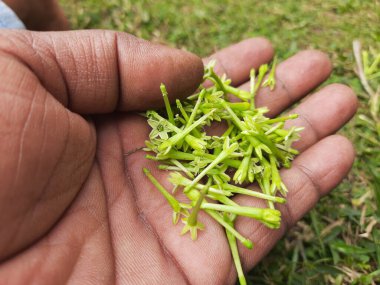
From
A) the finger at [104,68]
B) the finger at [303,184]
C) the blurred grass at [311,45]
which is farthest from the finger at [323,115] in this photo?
the finger at [104,68]

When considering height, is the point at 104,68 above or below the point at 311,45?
above

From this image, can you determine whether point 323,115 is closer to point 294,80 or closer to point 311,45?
point 294,80

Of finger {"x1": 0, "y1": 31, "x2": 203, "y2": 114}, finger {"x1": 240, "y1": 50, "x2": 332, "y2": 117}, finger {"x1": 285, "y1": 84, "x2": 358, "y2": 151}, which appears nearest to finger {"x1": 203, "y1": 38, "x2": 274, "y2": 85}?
finger {"x1": 240, "y1": 50, "x2": 332, "y2": 117}

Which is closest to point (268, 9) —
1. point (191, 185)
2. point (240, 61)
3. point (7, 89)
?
point (240, 61)

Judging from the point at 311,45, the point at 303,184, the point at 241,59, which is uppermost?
the point at 241,59

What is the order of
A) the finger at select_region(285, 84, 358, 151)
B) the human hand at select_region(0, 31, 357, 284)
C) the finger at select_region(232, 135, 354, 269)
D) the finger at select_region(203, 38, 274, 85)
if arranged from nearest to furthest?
the human hand at select_region(0, 31, 357, 284) < the finger at select_region(232, 135, 354, 269) < the finger at select_region(285, 84, 358, 151) < the finger at select_region(203, 38, 274, 85)

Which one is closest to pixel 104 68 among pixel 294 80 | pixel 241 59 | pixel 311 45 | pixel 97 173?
pixel 97 173

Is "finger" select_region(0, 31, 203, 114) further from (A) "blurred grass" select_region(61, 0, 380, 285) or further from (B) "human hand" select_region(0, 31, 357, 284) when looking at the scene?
(A) "blurred grass" select_region(61, 0, 380, 285)

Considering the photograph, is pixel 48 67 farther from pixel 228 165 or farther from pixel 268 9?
pixel 268 9
